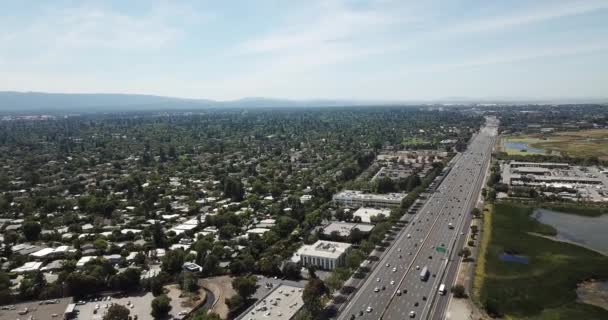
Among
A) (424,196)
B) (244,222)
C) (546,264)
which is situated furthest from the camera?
(424,196)

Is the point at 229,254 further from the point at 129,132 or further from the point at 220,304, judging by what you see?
the point at 129,132

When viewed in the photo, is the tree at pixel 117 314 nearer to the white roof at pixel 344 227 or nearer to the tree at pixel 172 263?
the tree at pixel 172 263

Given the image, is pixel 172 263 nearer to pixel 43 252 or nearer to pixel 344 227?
pixel 43 252

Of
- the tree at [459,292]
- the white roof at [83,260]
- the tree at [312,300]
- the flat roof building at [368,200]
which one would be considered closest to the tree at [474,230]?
the flat roof building at [368,200]

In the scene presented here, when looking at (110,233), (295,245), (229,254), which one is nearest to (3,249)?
(110,233)

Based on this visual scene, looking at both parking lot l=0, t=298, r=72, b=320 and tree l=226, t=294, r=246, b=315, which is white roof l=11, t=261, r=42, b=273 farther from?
tree l=226, t=294, r=246, b=315
